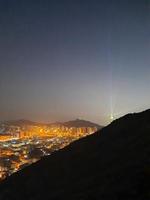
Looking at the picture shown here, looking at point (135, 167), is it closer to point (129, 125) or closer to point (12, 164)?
point (129, 125)

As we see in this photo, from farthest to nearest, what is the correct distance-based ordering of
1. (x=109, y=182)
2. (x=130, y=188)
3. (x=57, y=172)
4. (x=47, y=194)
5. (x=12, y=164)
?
(x=12, y=164)
(x=57, y=172)
(x=47, y=194)
(x=109, y=182)
(x=130, y=188)

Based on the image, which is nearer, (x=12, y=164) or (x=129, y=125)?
(x=129, y=125)

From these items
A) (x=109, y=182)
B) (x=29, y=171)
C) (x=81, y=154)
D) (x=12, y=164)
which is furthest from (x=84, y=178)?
(x=12, y=164)

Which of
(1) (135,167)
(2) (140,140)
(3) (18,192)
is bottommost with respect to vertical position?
(3) (18,192)

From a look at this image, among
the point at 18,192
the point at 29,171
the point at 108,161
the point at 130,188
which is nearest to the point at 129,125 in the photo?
the point at 108,161

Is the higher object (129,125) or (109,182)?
(129,125)

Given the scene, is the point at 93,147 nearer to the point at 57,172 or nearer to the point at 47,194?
the point at 57,172

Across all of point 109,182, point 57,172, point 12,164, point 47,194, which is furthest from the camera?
point 12,164
